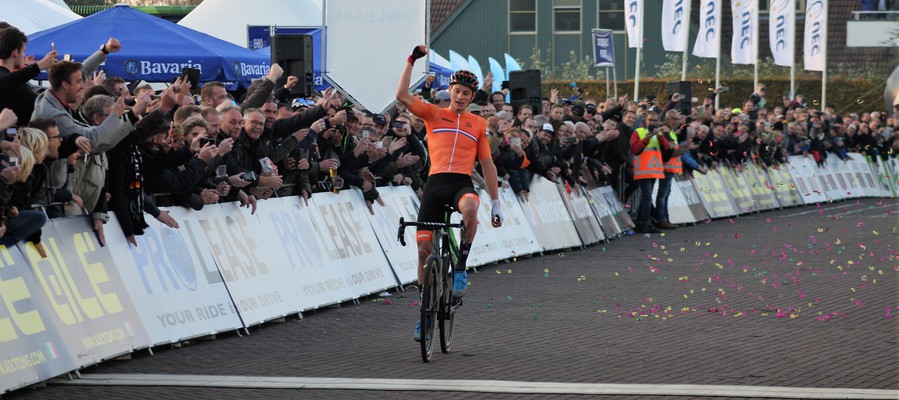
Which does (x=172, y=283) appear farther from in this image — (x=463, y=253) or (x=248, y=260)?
(x=463, y=253)

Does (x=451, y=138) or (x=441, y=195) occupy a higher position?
(x=451, y=138)

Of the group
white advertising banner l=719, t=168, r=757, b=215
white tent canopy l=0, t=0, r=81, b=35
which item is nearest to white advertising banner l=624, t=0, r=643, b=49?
white advertising banner l=719, t=168, r=757, b=215

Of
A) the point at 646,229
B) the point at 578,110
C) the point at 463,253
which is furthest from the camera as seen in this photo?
the point at 646,229

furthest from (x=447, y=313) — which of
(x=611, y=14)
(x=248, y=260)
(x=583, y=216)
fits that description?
(x=611, y=14)

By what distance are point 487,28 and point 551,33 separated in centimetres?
276

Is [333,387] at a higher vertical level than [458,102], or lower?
lower

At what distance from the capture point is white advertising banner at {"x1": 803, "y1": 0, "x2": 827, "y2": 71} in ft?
144

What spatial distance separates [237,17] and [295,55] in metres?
10.5

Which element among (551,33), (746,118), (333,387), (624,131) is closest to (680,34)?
(746,118)

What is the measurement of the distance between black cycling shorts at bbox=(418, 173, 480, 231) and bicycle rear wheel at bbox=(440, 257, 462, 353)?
0.42 meters

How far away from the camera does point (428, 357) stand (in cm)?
1010

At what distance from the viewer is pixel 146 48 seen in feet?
66.2

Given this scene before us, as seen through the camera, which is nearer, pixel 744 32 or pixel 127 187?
pixel 127 187

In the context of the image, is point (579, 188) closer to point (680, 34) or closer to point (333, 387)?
point (333, 387)
